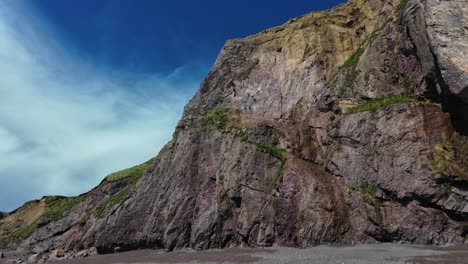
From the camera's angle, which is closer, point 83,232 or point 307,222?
point 307,222

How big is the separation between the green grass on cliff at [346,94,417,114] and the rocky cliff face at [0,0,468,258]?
10.8 inches

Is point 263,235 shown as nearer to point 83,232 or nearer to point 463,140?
point 463,140

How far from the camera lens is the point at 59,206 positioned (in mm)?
78500

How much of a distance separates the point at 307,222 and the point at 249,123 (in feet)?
57.0

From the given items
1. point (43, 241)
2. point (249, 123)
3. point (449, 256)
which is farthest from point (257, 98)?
point (43, 241)

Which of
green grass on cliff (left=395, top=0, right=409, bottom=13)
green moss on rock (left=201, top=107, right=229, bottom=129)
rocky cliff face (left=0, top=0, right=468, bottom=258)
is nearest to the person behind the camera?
rocky cliff face (left=0, top=0, right=468, bottom=258)

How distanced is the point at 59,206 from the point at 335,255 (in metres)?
66.8

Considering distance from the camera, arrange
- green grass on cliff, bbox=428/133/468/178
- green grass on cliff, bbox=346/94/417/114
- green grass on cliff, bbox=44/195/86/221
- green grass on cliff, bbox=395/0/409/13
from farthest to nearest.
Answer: green grass on cliff, bbox=44/195/86/221 < green grass on cliff, bbox=395/0/409/13 < green grass on cliff, bbox=346/94/417/114 < green grass on cliff, bbox=428/133/468/178

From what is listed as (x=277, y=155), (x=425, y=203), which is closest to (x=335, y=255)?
(x=425, y=203)

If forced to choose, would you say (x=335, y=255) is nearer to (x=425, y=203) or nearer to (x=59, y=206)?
(x=425, y=203)

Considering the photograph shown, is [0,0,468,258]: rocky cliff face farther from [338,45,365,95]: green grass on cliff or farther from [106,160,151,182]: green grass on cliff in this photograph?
[106,160,151,182]: green grass on cliff

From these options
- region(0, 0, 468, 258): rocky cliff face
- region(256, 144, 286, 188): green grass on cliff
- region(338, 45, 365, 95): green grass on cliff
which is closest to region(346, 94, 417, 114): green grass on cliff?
region(0, 0, 468, 258): rocky cliff face

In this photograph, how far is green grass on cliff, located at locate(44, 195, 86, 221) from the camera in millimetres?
70000

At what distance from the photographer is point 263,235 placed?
35.6 metres
